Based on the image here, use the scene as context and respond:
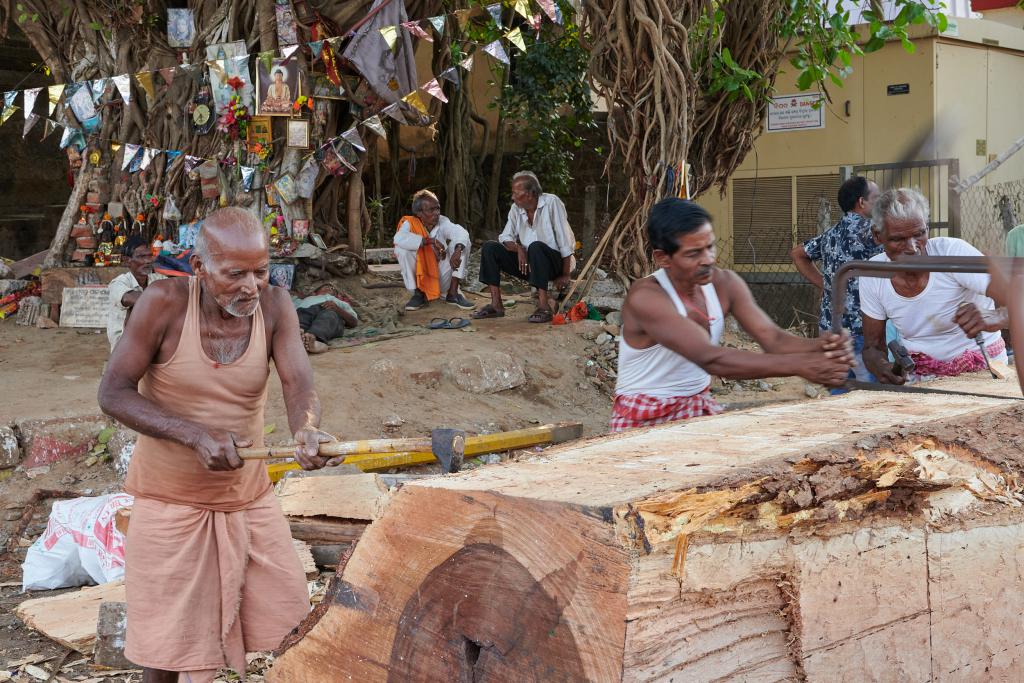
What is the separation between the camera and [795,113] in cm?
1056

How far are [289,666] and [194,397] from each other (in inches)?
34.1

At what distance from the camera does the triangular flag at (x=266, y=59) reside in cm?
849

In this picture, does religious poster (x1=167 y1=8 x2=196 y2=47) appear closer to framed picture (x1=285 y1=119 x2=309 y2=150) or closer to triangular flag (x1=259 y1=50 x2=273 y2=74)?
triangular flag (x1=259 y1=50 x2=273 y2=74)

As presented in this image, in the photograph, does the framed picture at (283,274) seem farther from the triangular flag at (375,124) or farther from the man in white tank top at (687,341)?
the man in white tank top at (687,341)

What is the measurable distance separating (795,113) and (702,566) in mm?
9345

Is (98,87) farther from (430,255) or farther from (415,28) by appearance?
(430,255)

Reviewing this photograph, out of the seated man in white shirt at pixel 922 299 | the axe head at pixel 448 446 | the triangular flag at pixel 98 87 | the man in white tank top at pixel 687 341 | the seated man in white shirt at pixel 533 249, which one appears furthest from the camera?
the triangular flag at pixel 98 87

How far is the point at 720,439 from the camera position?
2518 mm

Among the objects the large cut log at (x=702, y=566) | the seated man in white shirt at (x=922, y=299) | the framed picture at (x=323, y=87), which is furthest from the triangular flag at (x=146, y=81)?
the large cut log at (x=702, y=566)

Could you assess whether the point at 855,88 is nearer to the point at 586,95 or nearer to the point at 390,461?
the point at 586,95

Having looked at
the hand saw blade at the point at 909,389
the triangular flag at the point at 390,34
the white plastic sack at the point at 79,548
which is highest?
the triangular flag at the point at 390,34

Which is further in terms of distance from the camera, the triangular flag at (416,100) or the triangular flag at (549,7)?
the triangular flag at (416,100)

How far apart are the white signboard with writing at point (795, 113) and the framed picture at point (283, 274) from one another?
506 cm

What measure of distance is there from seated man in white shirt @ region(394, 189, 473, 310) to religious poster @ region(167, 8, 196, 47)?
2.34m
